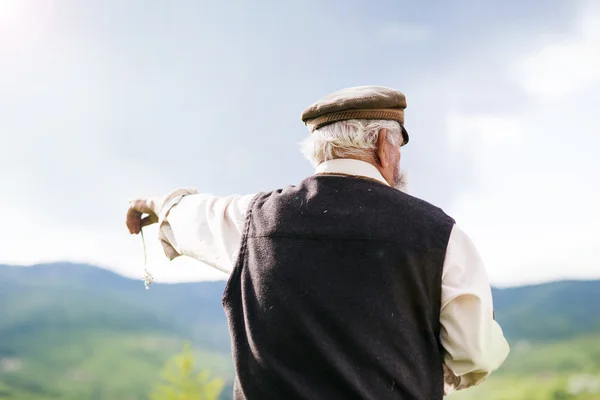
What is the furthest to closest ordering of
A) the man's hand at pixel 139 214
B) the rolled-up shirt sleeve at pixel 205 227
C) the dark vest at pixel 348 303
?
1. the man's hand at pixel 139 214
2. the rolled-up shirt sleeve at pixel 205 227
3. the dark vest at pixel 348 303

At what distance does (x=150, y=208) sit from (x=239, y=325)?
25.4 inches

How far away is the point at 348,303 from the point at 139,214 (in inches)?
37.7

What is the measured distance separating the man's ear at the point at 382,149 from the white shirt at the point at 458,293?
1.6 inches

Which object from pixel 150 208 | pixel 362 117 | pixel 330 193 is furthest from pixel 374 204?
pixel 150 208

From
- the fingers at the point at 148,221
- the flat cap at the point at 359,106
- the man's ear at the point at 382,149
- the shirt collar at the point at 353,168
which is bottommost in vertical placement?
the fingers at the point at 148,221

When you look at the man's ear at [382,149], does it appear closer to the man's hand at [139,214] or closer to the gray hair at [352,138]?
the gray hair at [352,138]

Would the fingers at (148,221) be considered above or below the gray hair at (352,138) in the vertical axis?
below

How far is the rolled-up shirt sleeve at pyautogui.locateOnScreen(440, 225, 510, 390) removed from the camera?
4.43ft

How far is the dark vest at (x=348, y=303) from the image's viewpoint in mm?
1332

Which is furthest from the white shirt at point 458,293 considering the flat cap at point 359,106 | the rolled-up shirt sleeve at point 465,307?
the flat cap at point 359,106

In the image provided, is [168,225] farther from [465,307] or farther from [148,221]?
[465,307]

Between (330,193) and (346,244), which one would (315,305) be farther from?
(330,193)

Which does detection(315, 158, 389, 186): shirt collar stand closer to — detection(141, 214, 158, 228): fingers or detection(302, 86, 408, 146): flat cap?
detection(302, 86, 408, 146): flat cap

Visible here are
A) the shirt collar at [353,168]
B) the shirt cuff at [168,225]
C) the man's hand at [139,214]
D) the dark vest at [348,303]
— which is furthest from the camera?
the man's hand at [139,214]
